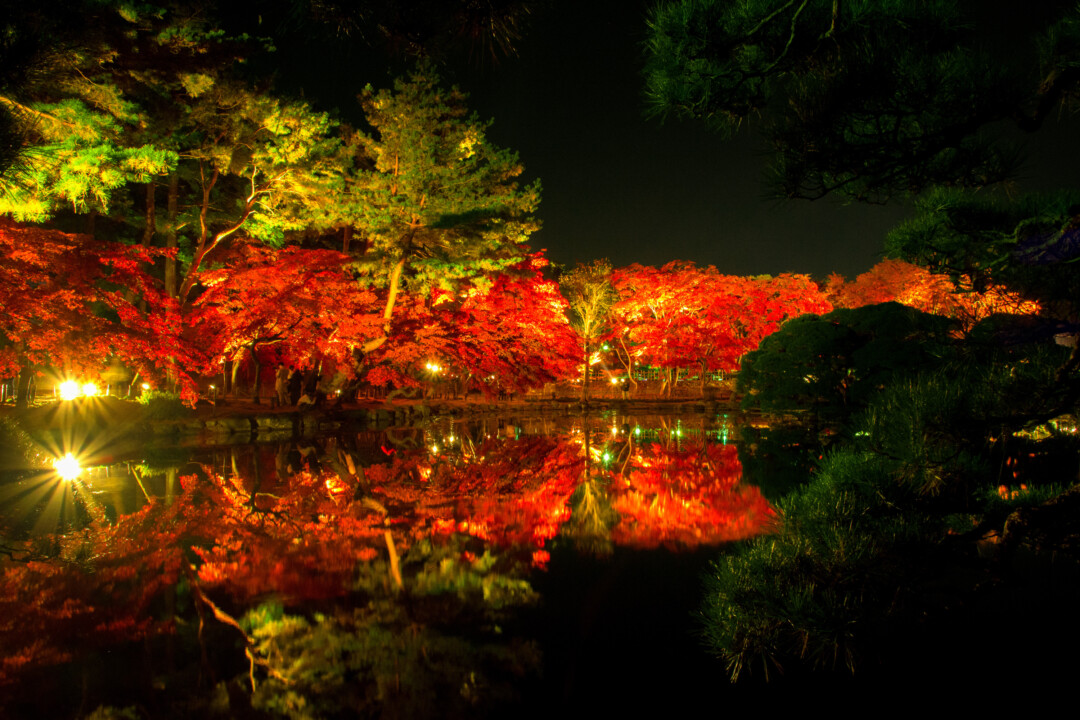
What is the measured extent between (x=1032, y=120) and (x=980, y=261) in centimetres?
72

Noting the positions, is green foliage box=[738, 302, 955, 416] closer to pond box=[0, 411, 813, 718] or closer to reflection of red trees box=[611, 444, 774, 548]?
reflection of red trees box=[611, 444, 774, 548]

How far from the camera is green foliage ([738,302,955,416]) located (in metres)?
9.73

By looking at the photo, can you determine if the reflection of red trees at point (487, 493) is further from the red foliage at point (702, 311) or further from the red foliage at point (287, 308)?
the red foliage at point (702, 311)

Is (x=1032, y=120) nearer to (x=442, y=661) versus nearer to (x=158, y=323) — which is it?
(x=442, y=661)

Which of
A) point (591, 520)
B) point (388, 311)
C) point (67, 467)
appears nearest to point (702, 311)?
point (388, 311)

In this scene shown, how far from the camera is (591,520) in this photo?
214 inches

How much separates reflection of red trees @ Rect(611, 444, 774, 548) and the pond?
3cm

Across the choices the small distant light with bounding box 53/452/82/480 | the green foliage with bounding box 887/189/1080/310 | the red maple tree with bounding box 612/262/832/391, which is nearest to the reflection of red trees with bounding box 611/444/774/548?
the green foliage with bounding box 887/189/1080/310

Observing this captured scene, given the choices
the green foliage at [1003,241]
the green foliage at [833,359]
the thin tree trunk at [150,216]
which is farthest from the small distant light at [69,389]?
the green foliage at [833,359]

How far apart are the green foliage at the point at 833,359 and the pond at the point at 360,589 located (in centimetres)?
322

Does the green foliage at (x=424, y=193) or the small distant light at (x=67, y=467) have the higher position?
the green foliage at (x=424, y=193)

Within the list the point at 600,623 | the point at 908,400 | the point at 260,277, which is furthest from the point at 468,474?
→ the point at 260,277

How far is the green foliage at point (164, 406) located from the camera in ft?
37.9

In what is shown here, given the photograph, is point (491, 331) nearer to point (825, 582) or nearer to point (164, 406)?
point (164, 406)
